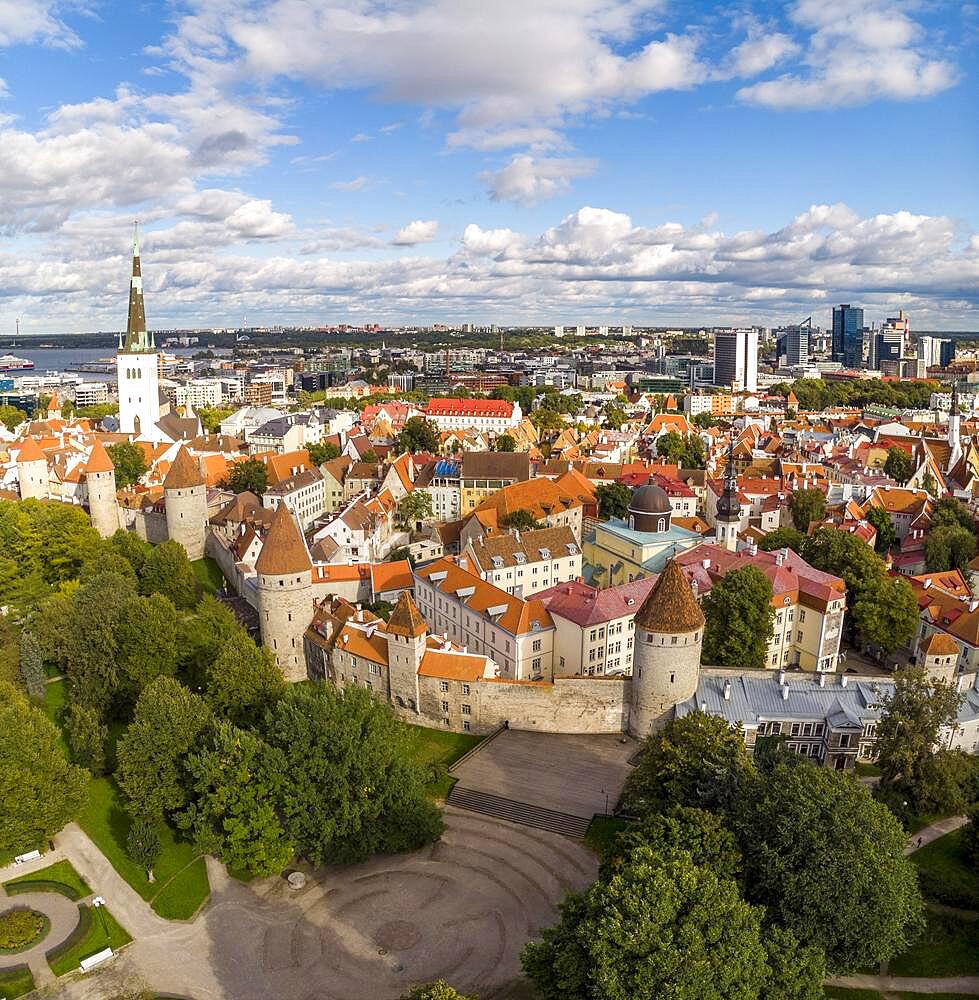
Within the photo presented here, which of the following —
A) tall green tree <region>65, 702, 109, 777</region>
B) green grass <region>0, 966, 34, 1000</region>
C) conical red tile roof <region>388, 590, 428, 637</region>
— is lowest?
green grass <region>0, 966, 34, 1000</region>

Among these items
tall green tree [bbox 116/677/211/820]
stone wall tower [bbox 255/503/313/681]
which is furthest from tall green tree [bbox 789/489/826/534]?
tall green tree [bbox 116/677/211/820]

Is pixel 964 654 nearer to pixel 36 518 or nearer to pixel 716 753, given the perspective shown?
pixel 716 753

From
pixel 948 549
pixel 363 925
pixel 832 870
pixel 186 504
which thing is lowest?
pixel 363 925

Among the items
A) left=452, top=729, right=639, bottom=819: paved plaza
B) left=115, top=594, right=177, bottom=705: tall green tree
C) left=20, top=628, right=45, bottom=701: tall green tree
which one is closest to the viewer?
left=452, top=729, right=639, bottom=819: paved plaza

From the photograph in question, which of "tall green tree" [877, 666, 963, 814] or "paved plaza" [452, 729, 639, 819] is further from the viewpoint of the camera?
"paved plaza" [452, 729, 639, 819]

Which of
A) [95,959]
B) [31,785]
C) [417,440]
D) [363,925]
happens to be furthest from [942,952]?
[417,440]

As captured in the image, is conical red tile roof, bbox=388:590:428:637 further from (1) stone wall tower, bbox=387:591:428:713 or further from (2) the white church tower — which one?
(2) the white church tower

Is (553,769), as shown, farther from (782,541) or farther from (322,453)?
(322,453)
